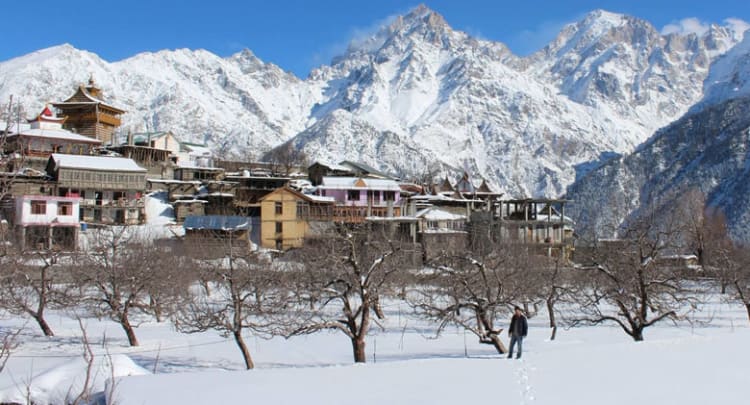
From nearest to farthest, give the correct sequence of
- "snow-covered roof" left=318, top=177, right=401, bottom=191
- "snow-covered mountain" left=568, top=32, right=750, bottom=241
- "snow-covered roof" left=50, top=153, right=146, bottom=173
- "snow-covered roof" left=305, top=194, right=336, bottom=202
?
"snow-covered roof" left=305, top=194, right=336, bottom=202 → "snow-covered roof" left=50, top=153, right=146, bottom=173 → "snow-covered roof" left=318, top=177, right=401, bottom=191 → "snow-covered mountain" left=568, top=32, right=750, bottom=241

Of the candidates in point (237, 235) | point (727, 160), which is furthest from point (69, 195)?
point (727, 160)

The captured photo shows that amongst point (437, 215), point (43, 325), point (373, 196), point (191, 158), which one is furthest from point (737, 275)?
point (191, 158)

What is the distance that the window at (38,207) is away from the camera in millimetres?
51031

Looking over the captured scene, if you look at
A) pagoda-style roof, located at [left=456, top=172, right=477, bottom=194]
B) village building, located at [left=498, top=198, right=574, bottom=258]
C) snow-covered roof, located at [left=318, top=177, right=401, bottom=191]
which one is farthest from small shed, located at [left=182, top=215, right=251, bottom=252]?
pagoda-style roof, located at [left=456, top=172, right=477, bottom=194]

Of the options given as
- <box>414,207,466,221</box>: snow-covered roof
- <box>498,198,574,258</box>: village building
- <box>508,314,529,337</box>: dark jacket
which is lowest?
<box>508,314,529,337</box>: dark jacket

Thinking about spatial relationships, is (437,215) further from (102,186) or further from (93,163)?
(93,163)

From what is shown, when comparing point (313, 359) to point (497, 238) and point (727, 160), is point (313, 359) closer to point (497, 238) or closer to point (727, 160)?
point (497, 238)

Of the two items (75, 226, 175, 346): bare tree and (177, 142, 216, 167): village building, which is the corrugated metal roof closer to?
(75, 226, 175, 346): bare tree

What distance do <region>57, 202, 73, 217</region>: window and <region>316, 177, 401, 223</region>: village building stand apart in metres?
22.5

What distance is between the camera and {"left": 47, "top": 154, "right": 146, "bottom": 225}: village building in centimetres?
5844

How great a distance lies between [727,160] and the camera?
514 feet

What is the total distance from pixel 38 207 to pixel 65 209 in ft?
7.16

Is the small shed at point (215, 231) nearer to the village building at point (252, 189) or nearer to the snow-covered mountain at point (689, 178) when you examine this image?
the village building at point (252, 189)

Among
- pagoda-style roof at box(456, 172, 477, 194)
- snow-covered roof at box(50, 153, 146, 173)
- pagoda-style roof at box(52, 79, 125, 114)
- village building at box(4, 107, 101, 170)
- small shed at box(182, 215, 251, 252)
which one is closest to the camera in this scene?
small shed at box(182, 215, 251, 252)
